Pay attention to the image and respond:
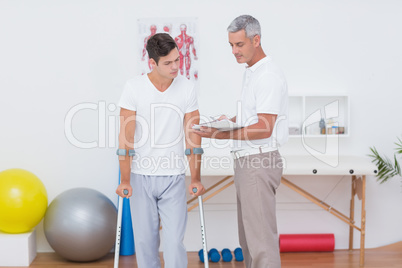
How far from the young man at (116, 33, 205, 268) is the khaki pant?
31cm

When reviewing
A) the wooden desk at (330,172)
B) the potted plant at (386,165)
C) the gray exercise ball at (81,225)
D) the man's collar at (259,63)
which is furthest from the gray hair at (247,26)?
the potted plant at (386,165)

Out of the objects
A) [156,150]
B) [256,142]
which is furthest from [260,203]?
[156,150]

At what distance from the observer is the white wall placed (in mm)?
3951

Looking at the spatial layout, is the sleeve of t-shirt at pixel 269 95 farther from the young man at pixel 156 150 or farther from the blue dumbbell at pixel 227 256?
the blue dumbbell at pixel 227 256

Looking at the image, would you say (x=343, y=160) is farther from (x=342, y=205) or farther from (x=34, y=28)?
(x=34, y=28)

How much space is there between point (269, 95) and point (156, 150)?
1.89 ft

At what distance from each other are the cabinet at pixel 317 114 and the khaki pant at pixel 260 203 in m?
1.46

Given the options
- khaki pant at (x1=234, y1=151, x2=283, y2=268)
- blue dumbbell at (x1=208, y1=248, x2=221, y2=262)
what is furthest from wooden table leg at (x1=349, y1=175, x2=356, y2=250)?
khaki pant at (x1=234, y1=151, x2=283, y2=268)

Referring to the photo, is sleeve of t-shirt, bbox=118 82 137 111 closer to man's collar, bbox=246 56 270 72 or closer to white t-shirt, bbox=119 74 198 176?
white t-shirt, bbox=119 74 198 176

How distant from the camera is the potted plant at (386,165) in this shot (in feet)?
13.0

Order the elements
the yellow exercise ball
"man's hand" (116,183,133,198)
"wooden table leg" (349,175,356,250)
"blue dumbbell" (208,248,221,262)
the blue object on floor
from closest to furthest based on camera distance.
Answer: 1. "man's hand" (116,183,133,198)
2. the yellow exercise ball
3. "blue dumbbell" (208,248,221,262)
4. the blue object on floor
5. "wooden table leg" (349,175,356,250)

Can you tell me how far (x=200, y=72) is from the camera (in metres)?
4.00

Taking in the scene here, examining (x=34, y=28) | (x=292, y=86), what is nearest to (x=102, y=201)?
(x=34, y=28)

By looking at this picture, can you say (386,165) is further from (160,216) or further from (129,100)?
(129,100)
